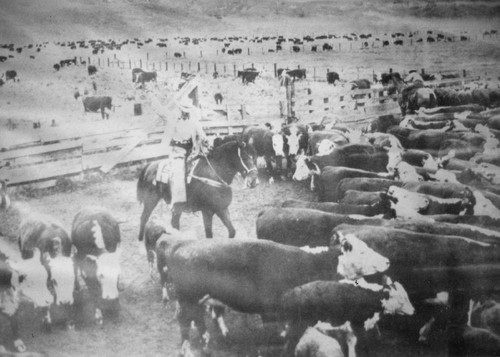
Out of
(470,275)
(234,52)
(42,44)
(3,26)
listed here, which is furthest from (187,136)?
(470,275)

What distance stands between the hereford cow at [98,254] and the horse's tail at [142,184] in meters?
0.16

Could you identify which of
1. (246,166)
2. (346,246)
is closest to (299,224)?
(346,246)

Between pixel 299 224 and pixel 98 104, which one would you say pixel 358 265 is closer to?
pixel 299 224

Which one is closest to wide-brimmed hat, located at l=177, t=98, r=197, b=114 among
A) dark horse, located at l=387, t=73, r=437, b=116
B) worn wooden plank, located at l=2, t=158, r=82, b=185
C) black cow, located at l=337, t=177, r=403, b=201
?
worn wooden plank, located at l=2, t=158, r=82, b=185

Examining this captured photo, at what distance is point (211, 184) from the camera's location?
7.63ft

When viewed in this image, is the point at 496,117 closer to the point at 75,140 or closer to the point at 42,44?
the point at 75,140

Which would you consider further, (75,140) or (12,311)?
(75,140)

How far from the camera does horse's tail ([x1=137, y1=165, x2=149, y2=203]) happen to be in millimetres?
2230

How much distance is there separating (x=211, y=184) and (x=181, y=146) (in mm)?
221

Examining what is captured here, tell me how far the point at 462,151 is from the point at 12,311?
2331mm

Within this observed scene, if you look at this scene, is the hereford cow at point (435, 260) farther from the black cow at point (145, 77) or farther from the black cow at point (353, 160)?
the black cow at point (145, 77)

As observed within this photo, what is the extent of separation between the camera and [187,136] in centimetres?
229

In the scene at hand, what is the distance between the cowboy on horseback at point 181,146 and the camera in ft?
7.48

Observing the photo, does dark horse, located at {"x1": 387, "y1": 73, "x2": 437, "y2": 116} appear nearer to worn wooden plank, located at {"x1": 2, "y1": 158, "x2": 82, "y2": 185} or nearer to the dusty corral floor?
the dusty corral floor
